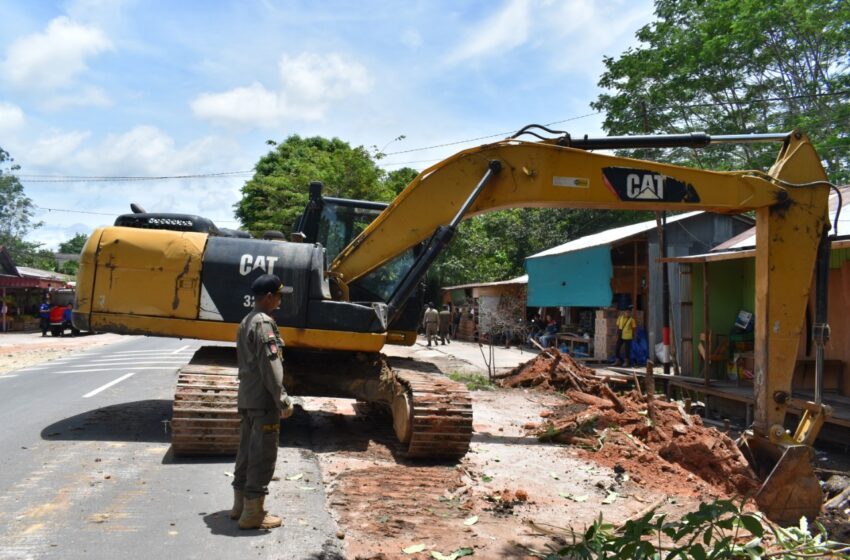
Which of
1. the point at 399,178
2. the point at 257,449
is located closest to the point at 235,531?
the point at 257,449

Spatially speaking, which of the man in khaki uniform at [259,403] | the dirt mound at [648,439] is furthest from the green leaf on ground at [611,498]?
the man in khaki uniform at [259,403]

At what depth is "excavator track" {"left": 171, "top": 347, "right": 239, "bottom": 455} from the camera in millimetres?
6879

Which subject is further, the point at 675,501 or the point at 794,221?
the point at 794,221

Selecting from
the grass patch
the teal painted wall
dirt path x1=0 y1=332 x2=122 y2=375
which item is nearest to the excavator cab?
the grass patch

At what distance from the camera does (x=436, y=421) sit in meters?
7.19

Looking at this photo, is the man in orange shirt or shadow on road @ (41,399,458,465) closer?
shadow on road @ (41,399,458,465)

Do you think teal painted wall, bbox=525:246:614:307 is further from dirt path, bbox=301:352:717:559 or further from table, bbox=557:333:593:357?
dirt path, bbox=301:352:717:559

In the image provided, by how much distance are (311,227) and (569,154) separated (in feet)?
11.3

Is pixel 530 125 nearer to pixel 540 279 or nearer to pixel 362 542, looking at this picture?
pixel 362 542

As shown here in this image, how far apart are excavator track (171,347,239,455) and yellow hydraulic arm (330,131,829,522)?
221 cm

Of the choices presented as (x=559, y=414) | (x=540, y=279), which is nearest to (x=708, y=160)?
(x=540, y=279)

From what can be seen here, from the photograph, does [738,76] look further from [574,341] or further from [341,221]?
[341,221]

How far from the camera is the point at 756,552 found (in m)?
4.25

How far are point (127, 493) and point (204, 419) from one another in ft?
3.86
